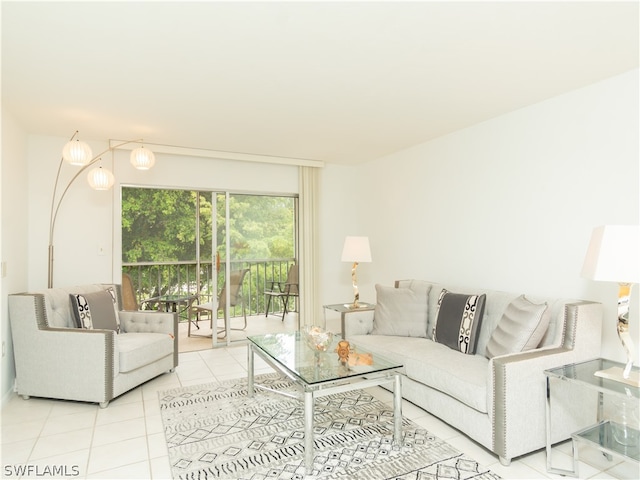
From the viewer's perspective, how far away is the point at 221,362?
4.22 metres

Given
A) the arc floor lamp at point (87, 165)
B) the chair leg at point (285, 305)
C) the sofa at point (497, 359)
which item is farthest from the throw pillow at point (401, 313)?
the arc floor lamp at point (87, 165)

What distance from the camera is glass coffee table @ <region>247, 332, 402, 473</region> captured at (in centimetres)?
217

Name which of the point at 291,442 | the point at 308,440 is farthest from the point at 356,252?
the point at 308,440

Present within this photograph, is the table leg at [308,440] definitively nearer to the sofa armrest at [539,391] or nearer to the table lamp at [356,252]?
the sofa armrest at [539,391]

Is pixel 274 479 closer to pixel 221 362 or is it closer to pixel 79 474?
pixel 79 474

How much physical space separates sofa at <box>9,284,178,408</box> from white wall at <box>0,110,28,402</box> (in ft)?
0.32

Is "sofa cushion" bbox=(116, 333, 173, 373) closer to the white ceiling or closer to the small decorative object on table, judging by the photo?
the small decorative object on table

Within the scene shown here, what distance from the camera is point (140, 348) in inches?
129

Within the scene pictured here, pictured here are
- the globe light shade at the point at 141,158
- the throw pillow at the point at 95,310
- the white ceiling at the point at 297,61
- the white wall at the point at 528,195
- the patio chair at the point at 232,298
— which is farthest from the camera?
the patio chair at the point at 232,298

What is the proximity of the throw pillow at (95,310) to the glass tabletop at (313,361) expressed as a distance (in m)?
1.39

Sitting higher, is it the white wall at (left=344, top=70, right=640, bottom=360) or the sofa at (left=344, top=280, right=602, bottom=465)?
the white wall at (left=344, top=70, right=640, bottom=360)

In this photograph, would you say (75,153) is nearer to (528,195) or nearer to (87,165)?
(87,165)

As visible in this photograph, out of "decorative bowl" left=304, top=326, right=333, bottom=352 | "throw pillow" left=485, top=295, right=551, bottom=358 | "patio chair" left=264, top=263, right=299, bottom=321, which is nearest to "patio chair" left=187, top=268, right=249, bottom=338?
"patio chair" left=264, top=263, right=299, bottom=321

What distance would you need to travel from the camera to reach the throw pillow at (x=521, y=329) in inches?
99.3
